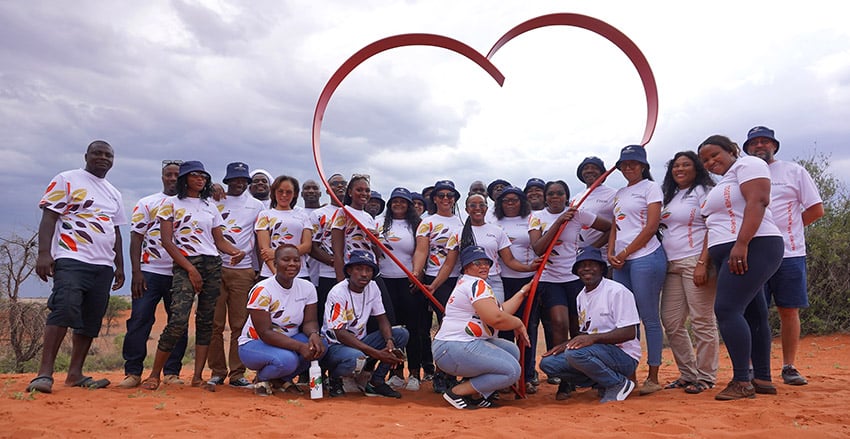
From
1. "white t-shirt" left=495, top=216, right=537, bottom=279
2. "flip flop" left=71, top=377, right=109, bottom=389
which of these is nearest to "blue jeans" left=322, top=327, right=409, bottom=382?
"white t-shirt" left=495, top=216, right=537, bottom=279

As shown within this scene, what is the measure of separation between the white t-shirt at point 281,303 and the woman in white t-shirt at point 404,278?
871 millimetres

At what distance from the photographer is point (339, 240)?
5852 mm

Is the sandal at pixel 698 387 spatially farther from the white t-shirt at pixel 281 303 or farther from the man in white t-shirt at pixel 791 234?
the white t-shirt at pixel 281 303

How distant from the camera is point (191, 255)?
220 inches

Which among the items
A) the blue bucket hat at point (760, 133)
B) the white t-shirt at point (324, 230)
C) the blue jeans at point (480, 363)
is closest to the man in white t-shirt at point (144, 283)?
the white t-shirt at point (324, 230)

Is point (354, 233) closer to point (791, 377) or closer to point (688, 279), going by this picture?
point (688, 279)

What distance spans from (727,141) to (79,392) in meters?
5.97

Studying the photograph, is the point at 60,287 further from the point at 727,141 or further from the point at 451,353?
the point at 727,141

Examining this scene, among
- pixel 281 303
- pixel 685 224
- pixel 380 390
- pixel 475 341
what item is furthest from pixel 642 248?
pixel 281 303

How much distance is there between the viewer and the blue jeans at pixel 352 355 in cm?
542

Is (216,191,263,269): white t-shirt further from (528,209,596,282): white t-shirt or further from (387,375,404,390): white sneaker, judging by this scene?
(528,209,596,282): white t-shirt

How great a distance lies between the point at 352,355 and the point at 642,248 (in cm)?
279

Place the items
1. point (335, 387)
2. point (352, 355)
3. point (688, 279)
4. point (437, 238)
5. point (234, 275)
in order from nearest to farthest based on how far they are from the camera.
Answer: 1. point (688, 279)
2. point (352, 355)
3. point (335, 387)
4. point (437, 238)
5. point (234, 275)

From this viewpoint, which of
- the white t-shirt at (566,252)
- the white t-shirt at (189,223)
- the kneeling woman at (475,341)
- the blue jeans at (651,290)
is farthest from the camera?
the white t-shirt at (566,252)
